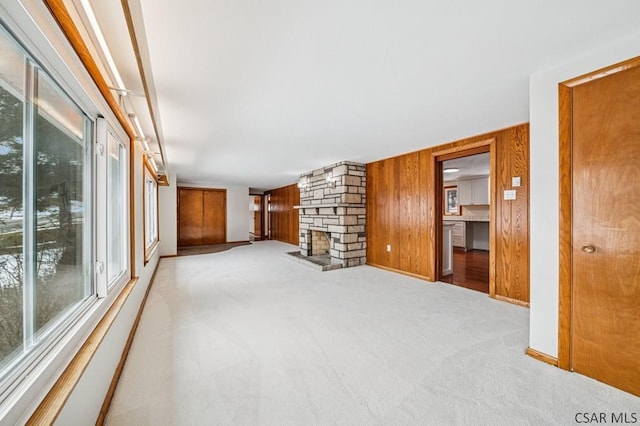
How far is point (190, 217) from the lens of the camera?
8.06m

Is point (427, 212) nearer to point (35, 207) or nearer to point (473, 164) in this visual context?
point (473, 164)

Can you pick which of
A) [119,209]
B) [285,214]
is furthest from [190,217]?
[119,209]

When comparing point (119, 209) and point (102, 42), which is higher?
point (102, 42)

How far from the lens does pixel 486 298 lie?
123 inches

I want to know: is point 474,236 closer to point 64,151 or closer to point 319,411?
point 319,411

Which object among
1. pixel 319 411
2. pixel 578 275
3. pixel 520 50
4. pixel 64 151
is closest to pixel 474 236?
pixel 578 275

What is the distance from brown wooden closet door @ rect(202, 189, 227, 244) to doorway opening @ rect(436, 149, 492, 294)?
669 centimetres

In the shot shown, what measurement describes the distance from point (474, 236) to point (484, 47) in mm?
6540

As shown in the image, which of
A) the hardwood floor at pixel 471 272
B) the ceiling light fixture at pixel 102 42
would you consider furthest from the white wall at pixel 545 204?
the ceiling light fixture at pixel 102 42

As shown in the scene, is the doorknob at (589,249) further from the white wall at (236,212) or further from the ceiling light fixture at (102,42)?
the white wall at (236,212)

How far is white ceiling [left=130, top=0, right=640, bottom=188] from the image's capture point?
1.27m

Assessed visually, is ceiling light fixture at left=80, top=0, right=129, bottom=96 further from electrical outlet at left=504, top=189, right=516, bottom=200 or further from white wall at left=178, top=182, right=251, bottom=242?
white wall at left=178, top=182, right=251, bottom=242

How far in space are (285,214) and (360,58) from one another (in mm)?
7574

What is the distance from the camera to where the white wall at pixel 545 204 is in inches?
69.5
